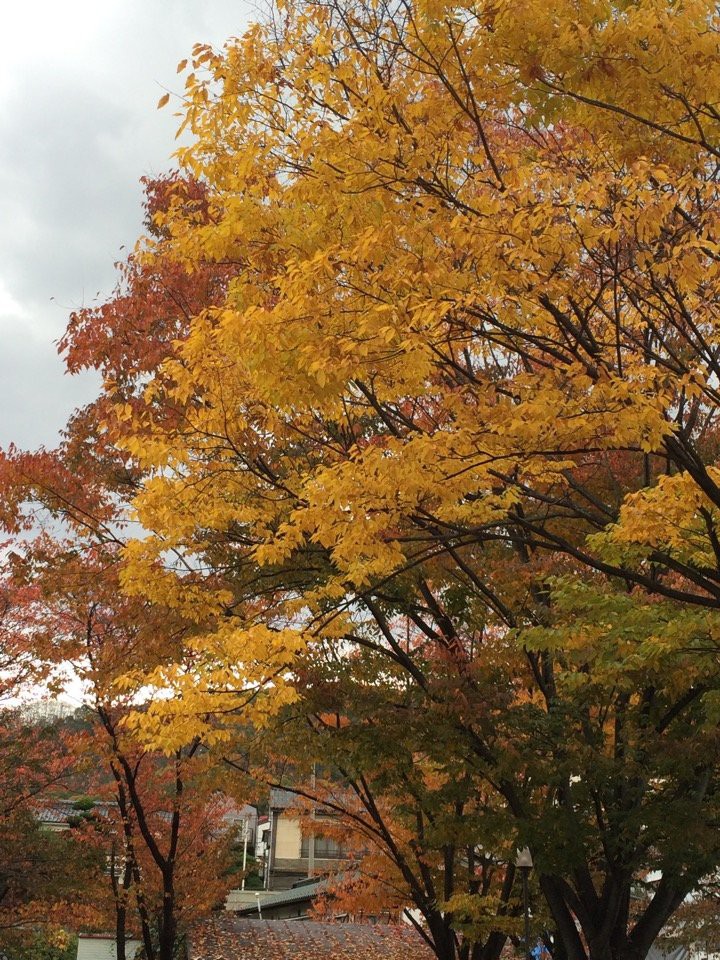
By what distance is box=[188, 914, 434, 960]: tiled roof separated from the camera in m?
23.8

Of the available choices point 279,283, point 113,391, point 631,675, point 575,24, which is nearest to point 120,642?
point 113,391

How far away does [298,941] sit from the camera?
2631cm

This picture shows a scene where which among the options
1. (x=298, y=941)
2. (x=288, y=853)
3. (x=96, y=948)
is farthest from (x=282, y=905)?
(x=96, y=948)

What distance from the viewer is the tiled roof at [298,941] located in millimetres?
23797

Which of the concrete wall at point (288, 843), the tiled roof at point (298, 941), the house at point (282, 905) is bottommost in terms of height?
the house at point (282, 905)

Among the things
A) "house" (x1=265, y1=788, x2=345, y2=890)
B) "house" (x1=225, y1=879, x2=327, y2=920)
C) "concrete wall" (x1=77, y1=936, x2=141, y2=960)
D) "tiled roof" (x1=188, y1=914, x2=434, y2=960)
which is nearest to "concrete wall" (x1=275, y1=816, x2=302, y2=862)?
"house" (x1=265, y1=788, x2=345, y2=890)

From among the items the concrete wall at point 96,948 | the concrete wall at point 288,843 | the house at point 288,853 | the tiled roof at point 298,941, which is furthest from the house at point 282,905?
the concrete wall at point 96,948

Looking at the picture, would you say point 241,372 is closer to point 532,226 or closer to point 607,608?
point 532,226

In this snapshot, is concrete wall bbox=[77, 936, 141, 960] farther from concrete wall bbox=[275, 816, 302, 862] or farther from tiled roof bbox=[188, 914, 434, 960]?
concrete wall bbox=[275, 816, 302, 862]

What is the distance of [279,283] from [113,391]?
476 cm

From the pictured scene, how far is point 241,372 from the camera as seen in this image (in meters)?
7.93

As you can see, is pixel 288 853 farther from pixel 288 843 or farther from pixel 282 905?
pixel 282 905

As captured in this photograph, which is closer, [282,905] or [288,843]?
[282,905]

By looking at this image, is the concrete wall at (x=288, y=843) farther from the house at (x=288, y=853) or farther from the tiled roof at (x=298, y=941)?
the tiled roof at (x=298, y=941)
